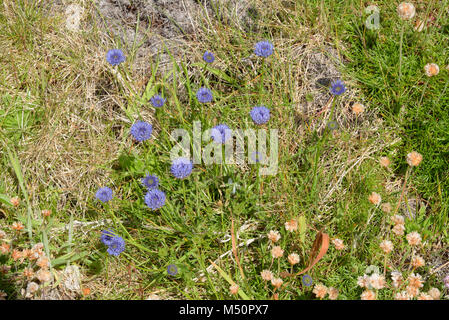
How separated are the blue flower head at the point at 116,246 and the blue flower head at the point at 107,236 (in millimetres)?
18

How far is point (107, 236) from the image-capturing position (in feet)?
7.37

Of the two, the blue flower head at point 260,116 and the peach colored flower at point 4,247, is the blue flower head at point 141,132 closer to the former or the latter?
the blue flower head at point 260,116

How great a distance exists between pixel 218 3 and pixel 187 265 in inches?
68.8

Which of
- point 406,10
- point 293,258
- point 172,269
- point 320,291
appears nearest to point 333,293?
point 320,291

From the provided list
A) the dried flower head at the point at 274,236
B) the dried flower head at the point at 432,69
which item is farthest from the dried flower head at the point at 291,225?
the dried flower head at the point at 432,69

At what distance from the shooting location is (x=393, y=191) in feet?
8.01

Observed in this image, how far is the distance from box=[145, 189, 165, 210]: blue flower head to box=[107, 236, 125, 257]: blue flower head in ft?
0.72

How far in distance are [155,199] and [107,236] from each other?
12.4 inches

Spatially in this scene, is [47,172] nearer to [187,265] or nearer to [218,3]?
[187,265]

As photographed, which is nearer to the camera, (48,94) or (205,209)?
(205,209)

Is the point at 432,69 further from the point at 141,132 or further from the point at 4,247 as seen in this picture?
the point at 4,247

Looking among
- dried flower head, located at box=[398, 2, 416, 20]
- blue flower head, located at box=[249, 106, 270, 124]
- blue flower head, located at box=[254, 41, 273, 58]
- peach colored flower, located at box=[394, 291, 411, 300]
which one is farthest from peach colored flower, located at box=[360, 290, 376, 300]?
dried flower head, located at box=[398, 2, 416, 20]

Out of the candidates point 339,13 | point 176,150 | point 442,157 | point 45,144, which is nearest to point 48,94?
point 45,144

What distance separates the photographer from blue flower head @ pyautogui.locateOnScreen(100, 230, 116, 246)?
2.21 meters
